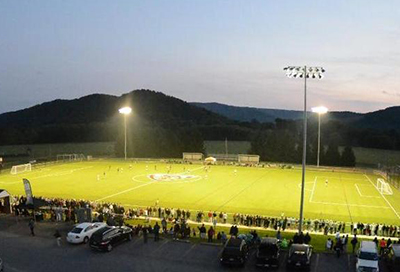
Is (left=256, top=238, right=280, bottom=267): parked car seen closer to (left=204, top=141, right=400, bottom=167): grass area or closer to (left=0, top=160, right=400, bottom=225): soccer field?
(left=0, top=160, right=400, bottom=225): soccer field

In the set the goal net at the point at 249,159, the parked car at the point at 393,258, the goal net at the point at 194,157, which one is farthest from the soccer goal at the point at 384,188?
the goal net at the point at 194,157

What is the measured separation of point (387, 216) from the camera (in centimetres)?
4178

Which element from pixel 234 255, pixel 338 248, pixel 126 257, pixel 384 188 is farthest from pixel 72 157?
pixel 338 248

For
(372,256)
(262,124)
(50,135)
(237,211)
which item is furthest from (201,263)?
(262,124)

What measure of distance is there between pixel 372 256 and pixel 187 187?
36.5 metres

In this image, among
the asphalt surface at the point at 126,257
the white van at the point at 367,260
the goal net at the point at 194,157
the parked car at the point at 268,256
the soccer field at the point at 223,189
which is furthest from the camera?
the goal net at the point at 194,157

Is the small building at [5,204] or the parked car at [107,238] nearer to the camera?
the parked car at [107,238]

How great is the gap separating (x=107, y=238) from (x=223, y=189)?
3176cm

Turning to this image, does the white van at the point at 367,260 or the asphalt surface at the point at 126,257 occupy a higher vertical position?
the white van at the point at 367,260

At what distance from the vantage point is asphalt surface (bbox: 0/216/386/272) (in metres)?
22.0

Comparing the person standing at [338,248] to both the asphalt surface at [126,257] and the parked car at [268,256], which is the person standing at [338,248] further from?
the parked car at [268,256]

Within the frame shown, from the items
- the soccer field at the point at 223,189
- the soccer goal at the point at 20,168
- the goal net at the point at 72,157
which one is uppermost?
the goal net at the point at 72,157

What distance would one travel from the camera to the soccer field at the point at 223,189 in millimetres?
44594

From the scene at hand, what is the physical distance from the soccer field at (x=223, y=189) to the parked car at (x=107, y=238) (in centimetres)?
1872
